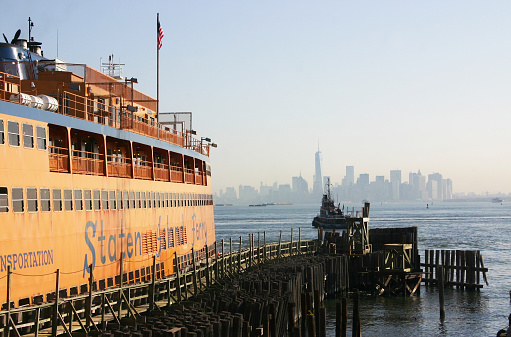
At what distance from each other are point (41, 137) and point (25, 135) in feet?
3.37

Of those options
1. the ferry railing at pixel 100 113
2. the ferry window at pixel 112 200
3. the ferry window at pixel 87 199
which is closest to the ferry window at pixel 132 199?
the ferry window at pixel 112 200

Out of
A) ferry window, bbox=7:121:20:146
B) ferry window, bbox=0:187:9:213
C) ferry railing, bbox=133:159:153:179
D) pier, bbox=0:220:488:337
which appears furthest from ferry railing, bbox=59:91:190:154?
pier, bbox=0:220:488:337

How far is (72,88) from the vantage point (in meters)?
33.6

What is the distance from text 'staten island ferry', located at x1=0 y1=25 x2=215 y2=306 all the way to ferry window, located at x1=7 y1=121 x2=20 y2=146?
0.04 meters

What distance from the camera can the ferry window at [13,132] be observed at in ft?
79.6

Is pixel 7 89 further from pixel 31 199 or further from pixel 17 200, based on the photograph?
pixel 17 200

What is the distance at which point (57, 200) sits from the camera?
86.8 feet

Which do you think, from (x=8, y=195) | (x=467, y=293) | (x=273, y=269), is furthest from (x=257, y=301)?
(x=467, y=293)

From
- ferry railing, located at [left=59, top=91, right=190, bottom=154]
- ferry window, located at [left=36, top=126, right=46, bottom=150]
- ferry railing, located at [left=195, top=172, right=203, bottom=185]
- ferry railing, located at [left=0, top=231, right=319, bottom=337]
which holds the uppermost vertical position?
ferry railing, located at [left=59, top=91, right=190, bottom=154]

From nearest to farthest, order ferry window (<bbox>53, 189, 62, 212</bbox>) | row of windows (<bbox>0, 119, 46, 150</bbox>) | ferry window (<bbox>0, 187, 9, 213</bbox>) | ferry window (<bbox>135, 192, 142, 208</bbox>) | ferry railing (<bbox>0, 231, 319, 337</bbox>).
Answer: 1. ferry railing (<bbox>0, 231, 319, 337</bbox>)
2. ferry window (<bbox>0, 187, 9, 213</bbox>)
3. row of windows (<bbox>0, 119, 46, 150</bbox>)
4. ferry window (<bbox>53, 189, 62, 212</bbox>)
5. ferry window (<bbox>135, 192, 142, 208</bbox>)

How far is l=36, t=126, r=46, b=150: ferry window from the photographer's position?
1024 inches

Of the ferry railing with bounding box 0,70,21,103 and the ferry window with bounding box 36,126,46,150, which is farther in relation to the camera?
the ferry window with bounding box 36,126,46,150

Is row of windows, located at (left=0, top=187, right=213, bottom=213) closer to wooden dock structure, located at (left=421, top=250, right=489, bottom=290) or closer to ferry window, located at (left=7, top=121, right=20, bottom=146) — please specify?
ferry window, located at (left=7, top=121, right=20, bottom=146)

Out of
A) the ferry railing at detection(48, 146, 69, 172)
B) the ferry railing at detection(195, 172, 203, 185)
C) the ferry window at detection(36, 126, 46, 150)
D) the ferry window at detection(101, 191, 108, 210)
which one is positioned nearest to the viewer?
the ferry window at detection(36, 126, 46, 150)
